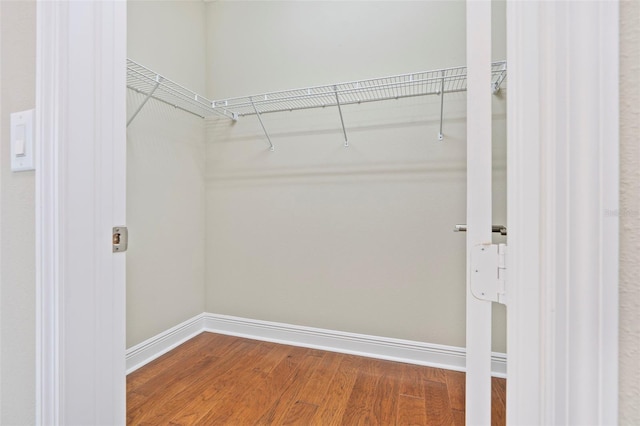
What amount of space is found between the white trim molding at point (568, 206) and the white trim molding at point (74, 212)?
0.69 m

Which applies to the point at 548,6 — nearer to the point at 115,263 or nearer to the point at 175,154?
the point at 115,263

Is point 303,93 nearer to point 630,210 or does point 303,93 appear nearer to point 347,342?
point 347,342

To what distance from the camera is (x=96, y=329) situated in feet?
1.71

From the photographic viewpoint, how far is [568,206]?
0.32 metres

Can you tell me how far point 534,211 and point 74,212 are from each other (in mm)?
711

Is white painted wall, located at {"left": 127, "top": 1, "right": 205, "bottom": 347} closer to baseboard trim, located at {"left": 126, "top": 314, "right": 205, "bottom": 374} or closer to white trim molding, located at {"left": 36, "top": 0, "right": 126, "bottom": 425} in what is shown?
baseboard trim, located at {"left": 126, "top": 314, "right": 205, "bottom": 374}

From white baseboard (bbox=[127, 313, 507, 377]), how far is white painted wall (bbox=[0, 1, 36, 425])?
3.75ft

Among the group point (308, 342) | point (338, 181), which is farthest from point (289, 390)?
point (338, 181)

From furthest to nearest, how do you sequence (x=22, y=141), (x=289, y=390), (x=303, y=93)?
(x=303, y=93) < (x=289, y=390) < (x=22, y=141)

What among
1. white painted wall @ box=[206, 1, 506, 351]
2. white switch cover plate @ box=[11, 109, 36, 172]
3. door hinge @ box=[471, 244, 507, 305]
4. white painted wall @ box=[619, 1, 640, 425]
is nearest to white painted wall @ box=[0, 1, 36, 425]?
white switch cover plate @ box=[11, 109, 36, 172]

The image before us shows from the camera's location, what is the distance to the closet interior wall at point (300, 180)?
1.62 m

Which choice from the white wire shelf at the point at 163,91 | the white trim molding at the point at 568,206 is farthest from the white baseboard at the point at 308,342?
the white wire shelf at the point at 163,91

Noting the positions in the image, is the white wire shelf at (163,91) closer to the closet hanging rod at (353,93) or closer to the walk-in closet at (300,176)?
the walk-in closet at (300,176)

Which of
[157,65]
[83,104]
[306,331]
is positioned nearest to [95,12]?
[83,104]
